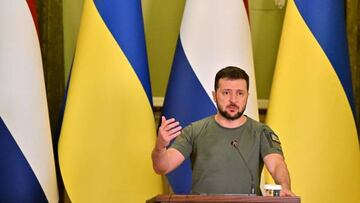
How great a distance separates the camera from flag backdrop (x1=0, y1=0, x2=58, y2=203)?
251cm

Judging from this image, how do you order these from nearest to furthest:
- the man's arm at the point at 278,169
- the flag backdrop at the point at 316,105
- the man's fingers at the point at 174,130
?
the man's fingers at the point at 174,130
the man's arm at the point at 278,169
the flag backdrop at the point at 316,105

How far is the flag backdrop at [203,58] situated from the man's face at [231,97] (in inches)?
21.5

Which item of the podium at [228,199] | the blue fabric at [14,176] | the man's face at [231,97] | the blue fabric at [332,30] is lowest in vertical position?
the blue fabric at [14,176]

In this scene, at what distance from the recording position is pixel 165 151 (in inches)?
83.4

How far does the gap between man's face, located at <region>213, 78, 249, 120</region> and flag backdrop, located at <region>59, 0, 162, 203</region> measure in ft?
1.80

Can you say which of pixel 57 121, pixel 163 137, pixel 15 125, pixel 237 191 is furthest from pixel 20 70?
pixel 237 191

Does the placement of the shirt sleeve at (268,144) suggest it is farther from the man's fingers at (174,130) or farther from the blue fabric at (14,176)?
the blue fabric at (14,176)

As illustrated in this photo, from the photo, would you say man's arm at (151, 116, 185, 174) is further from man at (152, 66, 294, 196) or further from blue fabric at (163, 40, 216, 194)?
blue fabric at (163, 40, 216, 194)

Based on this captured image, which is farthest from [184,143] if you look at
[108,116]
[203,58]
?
[203,58]

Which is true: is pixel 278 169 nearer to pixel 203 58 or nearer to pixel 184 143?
pixel 184 143

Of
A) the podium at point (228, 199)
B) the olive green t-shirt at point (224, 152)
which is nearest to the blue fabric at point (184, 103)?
the olive green t-shirt at point (224, 152)

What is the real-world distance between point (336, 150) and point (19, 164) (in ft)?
4.00

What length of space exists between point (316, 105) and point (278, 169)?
23.7 inches

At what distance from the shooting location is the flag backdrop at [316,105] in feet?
8.61
